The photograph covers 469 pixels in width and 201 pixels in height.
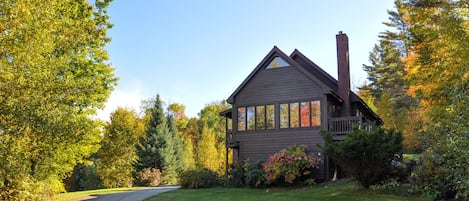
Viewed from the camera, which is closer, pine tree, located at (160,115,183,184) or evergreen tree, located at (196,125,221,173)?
pine tree, located at (160,115,183,184)

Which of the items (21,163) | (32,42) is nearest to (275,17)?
(32,42)

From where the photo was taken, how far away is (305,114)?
20.0 metres

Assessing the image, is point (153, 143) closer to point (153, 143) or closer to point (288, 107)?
point (153, 143)

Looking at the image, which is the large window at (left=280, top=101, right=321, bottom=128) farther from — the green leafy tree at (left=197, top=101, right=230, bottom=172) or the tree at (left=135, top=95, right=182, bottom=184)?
the green leafy tree at (left=197, top=101, right=230, bottom=172)

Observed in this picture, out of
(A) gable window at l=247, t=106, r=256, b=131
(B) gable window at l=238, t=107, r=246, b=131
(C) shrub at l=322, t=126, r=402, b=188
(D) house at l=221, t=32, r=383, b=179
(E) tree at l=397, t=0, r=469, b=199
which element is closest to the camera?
(E) tree at l=397, t=0, r=469, b=199

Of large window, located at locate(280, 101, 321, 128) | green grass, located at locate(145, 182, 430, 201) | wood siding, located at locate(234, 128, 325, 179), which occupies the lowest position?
green grass, located at locate(145, 182, 430, 201)

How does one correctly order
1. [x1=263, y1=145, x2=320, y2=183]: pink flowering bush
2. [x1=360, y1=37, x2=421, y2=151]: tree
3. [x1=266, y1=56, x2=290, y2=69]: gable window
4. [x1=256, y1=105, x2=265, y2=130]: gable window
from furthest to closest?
[x1=360, y1=37, x2=421, y2=151]: tree, [x1=256, y1=105, x2=265, y2=130]: gable window, [x1=266, y1=56, x2=290, y2=69]: gable window, [x1=263, y1=145, x2=320, y2=183]: pink flowering bush

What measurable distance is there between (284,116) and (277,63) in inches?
113

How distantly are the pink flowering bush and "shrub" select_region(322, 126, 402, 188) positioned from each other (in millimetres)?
3863

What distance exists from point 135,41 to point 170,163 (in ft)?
51.9

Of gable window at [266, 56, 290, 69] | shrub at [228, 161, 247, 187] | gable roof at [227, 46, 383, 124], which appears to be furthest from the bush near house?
gable window at [266, 56, 290, 69]

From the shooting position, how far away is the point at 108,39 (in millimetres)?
18578

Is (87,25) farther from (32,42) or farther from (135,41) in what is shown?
(32,42)

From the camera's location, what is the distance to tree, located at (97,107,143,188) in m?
32.0
